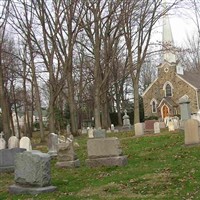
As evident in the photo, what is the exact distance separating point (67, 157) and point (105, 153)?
4.62 ft

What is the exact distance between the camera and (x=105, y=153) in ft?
39.3

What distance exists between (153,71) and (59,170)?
56903 mm

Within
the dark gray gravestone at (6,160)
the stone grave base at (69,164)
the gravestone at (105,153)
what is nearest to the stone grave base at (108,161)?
the gravestone at (105,153)

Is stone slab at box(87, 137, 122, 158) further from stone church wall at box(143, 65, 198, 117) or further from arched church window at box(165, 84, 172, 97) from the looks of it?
arched church window at box(165, 84, 172, 97)

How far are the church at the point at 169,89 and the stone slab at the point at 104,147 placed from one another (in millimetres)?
36814

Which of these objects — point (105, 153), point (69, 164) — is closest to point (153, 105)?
point (69, 164)

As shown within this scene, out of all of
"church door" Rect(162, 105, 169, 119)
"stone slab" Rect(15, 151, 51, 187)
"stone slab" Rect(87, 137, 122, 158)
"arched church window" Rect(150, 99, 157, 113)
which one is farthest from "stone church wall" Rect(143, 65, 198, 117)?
"stone slab" Rect(15, 151, 51, 187)

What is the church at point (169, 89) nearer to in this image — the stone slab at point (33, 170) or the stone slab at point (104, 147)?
the stone slab at point (104, 147)

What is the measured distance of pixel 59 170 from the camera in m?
12.2

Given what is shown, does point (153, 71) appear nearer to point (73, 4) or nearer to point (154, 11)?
point (154, 11)

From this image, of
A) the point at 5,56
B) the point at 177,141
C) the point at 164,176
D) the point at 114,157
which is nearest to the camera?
the point at 164,176

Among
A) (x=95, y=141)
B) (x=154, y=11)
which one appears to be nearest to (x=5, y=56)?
(x=154, y=11)

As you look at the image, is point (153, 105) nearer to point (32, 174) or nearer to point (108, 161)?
point (108, 161)

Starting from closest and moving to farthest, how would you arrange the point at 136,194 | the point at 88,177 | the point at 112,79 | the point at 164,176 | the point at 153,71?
the point at 136,194 < the point at 164,176 < the point at 88,177 < the point at 112,79 < the point at 153,71
